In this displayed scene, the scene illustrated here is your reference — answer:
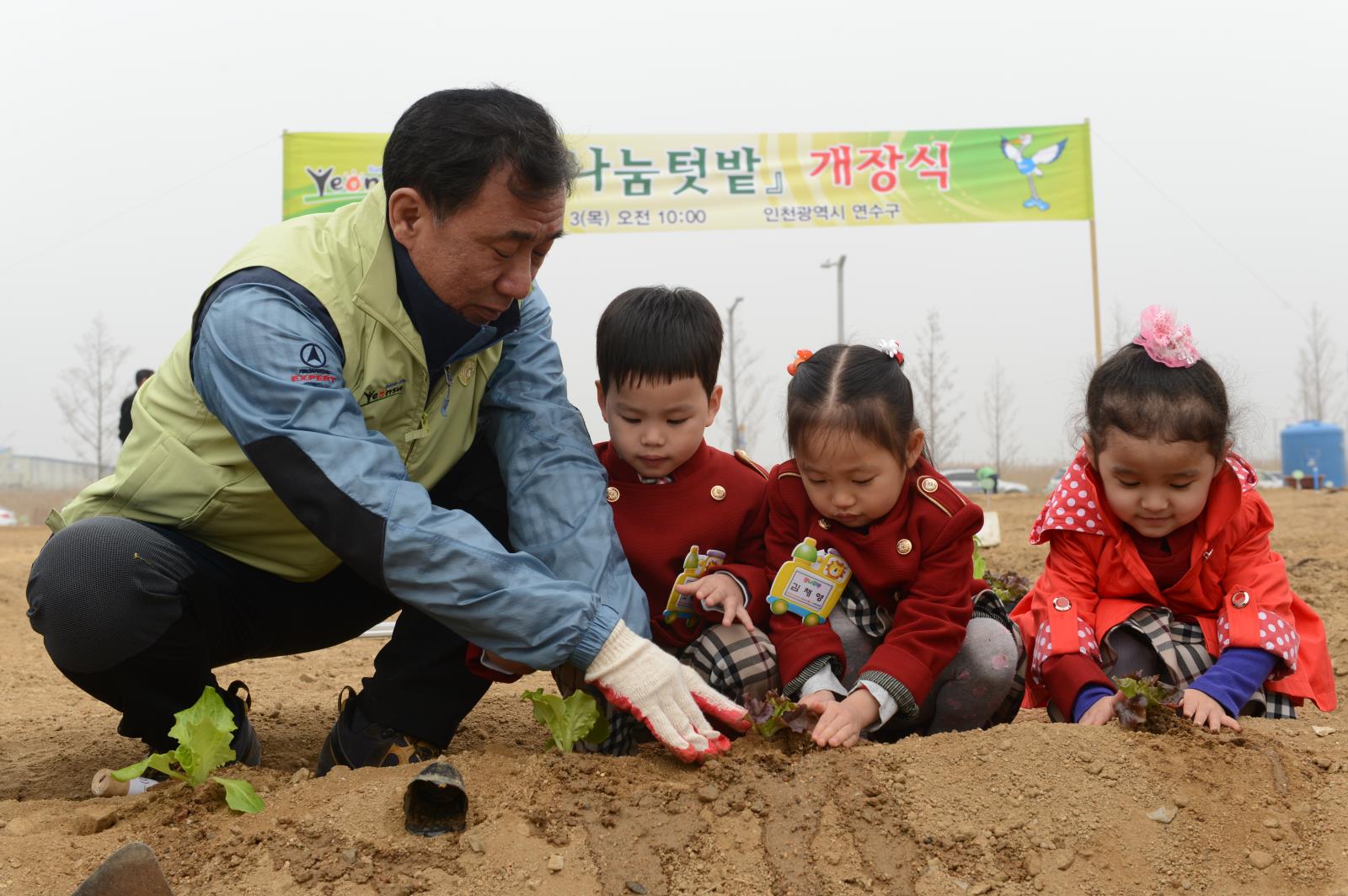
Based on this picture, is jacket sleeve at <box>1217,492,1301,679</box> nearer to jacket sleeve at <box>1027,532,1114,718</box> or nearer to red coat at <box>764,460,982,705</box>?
jacket sleeve at <box>1027,532,1114,718</box>

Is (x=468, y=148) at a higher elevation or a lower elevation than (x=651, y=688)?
higher

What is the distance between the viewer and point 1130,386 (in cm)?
263

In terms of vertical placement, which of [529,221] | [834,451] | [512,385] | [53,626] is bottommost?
[53,626]

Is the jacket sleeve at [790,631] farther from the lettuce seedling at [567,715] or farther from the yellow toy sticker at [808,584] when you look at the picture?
the lettuce seedling at [567,715]

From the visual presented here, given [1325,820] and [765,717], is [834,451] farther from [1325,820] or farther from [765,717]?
[1325,820]

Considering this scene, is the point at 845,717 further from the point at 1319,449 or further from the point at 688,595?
the point at 1319,449

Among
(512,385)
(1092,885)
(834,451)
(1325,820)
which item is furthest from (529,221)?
(1325,820)

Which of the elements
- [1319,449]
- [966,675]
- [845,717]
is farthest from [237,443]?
[1319,449]

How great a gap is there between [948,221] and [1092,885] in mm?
8825

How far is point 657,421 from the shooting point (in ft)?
9.04

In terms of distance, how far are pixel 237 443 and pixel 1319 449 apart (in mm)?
20112

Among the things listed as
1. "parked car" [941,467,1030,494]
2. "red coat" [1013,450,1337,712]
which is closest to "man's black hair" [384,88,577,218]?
"red coat" [1013,450,1337,712]

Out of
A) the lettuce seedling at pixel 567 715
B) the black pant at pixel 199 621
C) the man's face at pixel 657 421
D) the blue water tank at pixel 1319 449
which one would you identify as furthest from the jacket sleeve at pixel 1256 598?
the blue water tank at pixel 1319 449

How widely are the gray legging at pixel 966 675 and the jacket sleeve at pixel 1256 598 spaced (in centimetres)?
51
